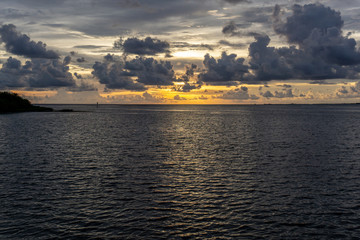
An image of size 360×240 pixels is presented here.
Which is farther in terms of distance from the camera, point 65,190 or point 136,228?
point 65,190

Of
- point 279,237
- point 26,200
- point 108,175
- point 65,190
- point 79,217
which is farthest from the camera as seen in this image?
point 108,175

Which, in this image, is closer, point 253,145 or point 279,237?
point 279,237

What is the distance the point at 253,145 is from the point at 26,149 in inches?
1724

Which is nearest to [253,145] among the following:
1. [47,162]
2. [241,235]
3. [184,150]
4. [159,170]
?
[184,150]

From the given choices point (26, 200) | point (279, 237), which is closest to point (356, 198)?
point (279, 237)

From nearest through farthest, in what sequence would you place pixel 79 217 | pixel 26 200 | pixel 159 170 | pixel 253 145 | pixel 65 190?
pixel 79 217 → pixel 26 200 → pixel 65 190 → pixel 159 170 → pixel 253 145

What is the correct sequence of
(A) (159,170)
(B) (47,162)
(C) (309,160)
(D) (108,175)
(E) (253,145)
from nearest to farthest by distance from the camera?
(D) (108,175), (A) (159,170), (B) (47,162), (C) (309,160), (E) (253,145)

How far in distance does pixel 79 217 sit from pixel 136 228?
4.88 m

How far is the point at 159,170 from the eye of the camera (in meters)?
38.7

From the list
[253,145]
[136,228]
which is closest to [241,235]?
[136,228]

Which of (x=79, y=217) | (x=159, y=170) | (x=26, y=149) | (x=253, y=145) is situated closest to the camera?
(x=79, y=217)

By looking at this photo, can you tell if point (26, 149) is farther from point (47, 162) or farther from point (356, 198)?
point (356, 198)

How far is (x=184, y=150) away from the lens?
183ft

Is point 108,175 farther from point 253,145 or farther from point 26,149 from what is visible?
point 253,145
